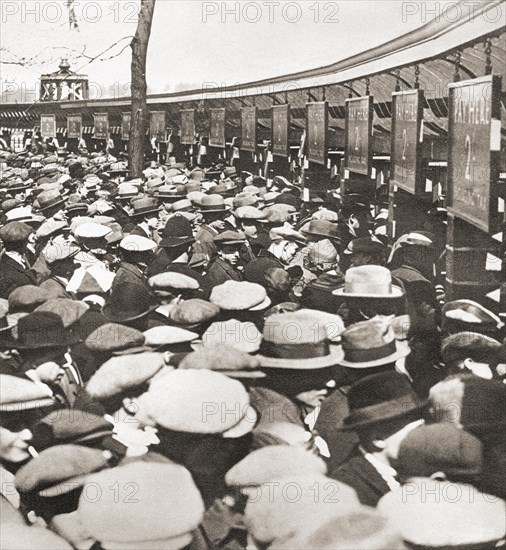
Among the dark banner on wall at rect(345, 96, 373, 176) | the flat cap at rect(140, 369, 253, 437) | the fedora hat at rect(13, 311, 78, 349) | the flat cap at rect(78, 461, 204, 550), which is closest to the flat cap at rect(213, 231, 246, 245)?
the fedora hat at rect(13, 311, 78, 349)

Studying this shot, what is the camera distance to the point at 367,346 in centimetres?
174

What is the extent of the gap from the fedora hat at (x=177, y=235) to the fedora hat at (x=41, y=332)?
52.5 inches

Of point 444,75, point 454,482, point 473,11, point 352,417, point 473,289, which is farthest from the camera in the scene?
point 444,75

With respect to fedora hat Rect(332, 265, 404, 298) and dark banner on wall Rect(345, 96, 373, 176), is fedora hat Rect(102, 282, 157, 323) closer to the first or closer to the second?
fedora hat Rect(332, 265, 404, 298)

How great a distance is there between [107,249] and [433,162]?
275cm

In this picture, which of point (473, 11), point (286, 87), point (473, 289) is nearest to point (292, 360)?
point (473, 289)

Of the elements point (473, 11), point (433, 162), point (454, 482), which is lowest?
point (454, 482)

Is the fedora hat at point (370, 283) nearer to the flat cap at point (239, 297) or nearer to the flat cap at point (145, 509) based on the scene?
the flat cap at point (239, 297)

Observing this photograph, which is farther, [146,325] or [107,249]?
[107,249]

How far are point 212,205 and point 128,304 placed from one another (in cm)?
312

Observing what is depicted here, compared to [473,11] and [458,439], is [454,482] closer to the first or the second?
[458,439]

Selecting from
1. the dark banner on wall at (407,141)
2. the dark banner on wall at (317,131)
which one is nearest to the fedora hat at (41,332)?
the dark banner on wall at (407,141)

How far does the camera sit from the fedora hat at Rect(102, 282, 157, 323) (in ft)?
7.06

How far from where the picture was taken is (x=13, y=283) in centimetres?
255
